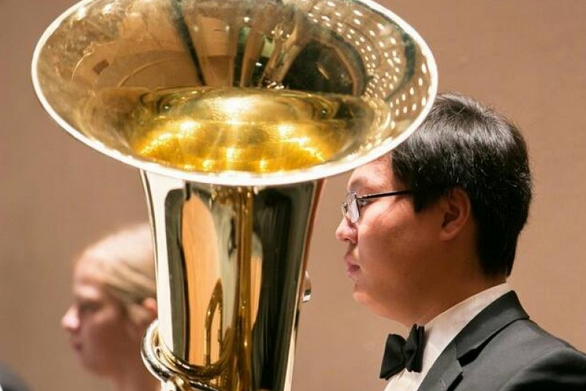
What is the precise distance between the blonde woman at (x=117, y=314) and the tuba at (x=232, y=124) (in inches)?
23.9

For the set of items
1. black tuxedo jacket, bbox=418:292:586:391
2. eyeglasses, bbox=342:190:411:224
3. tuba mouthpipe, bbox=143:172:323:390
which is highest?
tuba mouthpipe, bbox=143:172:323:390

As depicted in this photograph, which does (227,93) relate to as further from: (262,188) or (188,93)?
(262,188)

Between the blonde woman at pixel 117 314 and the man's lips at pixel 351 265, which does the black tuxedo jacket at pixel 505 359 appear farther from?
the blonde woman at pixel 117 314

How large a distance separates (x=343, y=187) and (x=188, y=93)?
1329 millimetres

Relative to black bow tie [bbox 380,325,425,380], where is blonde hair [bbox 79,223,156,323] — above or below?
below

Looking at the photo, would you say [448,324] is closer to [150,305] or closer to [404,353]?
[404,353]

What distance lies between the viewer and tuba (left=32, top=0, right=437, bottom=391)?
1042mm

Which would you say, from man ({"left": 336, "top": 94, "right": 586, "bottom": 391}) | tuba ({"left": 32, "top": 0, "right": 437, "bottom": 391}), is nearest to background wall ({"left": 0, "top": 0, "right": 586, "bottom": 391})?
man ({"left": 336, "top": 94, "right": 586, "bottom": 391})

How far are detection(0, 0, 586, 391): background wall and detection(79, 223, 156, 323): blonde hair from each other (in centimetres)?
75

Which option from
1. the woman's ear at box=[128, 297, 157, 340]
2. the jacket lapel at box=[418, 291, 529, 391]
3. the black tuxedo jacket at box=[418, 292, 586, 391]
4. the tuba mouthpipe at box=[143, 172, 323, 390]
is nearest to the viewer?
the tuba mouthpipe at box=[143, 172, 323, 390]

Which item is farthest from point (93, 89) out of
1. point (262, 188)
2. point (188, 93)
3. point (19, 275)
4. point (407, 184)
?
point (19, 275)

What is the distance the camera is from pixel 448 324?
1418 millimetres

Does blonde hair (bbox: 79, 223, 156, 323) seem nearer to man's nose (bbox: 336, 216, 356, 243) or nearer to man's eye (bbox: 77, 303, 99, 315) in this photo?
man's eye (bbox: 77, 303, 99, 315)

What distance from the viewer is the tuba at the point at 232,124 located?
41.0 inches
